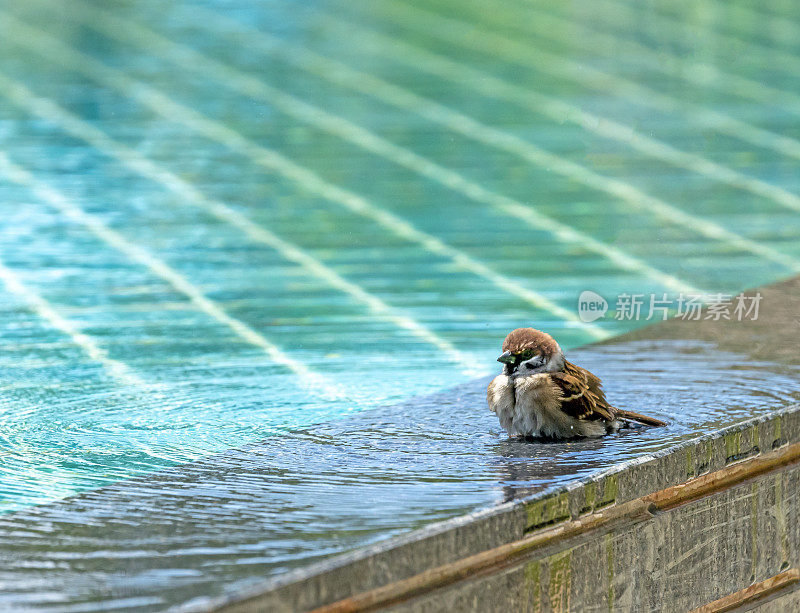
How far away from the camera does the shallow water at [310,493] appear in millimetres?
2541

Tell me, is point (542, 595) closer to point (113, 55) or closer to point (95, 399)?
point (95, 399)

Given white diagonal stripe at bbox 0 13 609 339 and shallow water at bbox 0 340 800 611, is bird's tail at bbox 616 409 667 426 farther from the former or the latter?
white diagonal stripe at bbox 0 13 609 339

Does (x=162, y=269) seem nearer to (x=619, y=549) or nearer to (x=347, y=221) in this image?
(x=347, y=221)

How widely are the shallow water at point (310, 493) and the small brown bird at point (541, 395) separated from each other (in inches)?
1.9

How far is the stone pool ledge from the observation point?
2.60 metres

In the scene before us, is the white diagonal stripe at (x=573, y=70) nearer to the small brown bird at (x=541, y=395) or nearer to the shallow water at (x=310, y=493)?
the shallow water at (x=310, y=493)

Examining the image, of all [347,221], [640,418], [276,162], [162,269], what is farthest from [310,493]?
[276,162]

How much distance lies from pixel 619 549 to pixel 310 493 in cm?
70

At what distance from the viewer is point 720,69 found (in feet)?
35.8

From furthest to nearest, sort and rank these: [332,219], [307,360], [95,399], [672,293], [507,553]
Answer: [332,219]
[672,293]
[307,360]
[95,399]
[507,553]

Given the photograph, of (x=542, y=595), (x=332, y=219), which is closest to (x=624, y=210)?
(x=332, y=219)

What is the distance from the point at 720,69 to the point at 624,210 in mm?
4001

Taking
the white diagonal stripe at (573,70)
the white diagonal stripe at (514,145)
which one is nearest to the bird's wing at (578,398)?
the white diagonal stripe at (514,145)

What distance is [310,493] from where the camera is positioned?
3.04 m
